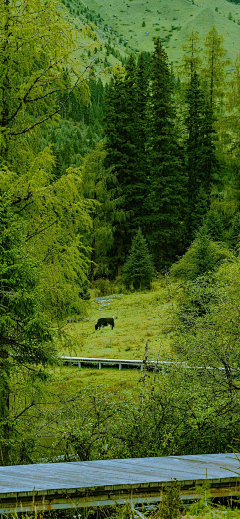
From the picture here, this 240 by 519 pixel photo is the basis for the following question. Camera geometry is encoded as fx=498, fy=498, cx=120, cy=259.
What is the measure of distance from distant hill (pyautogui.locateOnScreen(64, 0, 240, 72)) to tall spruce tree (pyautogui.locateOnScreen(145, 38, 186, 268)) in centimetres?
9503

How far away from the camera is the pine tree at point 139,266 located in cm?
3005

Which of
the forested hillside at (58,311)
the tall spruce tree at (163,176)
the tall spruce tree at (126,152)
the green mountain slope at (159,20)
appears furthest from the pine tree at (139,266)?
the green mountain slope at (159,20)

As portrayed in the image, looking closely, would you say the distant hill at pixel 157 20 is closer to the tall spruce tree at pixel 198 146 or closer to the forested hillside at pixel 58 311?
the tall spruce tree at pixel 198 146

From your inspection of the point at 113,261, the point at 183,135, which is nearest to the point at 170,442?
the point at 113,261

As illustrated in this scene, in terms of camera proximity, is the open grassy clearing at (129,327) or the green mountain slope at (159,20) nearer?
the open grassy clearing at (129,327)

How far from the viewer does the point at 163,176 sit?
114 ft

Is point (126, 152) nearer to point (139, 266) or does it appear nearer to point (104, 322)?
point (139, 266)

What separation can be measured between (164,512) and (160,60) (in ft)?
112

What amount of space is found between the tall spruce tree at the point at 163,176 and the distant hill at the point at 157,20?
95.0 m

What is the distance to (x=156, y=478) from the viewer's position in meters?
4.83

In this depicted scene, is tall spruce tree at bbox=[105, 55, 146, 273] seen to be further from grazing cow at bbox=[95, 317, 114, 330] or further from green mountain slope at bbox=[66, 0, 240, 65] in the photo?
green mountain slope at bbox=[66, 0, 240, 65]

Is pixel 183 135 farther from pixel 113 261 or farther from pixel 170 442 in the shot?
pixel 170 442

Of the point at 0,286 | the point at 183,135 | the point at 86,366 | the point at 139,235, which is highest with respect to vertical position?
the point at 183,135

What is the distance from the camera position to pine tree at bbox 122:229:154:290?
30.0m
